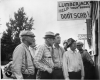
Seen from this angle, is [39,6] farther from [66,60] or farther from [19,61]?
[19,61]

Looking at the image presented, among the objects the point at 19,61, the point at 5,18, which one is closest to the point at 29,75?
the point at 19,61

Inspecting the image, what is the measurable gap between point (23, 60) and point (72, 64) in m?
0.86

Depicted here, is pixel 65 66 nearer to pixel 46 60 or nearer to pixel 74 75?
pixel 74 75

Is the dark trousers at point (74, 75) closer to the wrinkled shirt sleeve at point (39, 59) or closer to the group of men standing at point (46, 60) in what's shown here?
the group of men standing at point (46, 60)

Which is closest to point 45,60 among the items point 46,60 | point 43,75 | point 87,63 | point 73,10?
point 46,60

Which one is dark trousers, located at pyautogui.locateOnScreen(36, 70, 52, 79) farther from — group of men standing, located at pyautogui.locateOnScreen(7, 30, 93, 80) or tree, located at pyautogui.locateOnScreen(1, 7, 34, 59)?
tree, located at pyautogui.locateOnScreen(1, 7, 34, 59)

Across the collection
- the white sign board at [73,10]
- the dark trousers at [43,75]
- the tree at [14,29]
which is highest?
the white sign board at [73,10]

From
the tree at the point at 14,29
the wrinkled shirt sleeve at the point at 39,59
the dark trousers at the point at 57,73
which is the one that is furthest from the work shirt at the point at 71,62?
the tree at the point at 14,29

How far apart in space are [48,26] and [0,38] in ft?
2.27

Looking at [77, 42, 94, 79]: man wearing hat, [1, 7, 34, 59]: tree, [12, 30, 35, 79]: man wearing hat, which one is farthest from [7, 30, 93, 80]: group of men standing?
[77, 42, 94, 79]: man wearing hat

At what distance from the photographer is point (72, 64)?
3.49 meters

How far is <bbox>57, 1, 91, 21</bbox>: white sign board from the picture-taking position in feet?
11.4

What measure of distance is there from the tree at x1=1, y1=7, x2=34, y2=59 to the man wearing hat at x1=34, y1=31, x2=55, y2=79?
0.37 meters

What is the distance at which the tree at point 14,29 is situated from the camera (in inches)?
138
